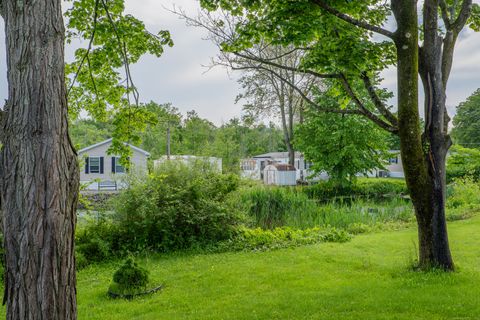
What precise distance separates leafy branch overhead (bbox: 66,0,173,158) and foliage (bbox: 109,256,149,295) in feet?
5.12

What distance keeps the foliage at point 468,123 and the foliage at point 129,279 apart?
35235 millimetres

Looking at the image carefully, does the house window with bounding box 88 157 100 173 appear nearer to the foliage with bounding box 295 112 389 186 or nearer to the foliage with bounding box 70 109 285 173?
the foliage with bounding box 70 109 285 173

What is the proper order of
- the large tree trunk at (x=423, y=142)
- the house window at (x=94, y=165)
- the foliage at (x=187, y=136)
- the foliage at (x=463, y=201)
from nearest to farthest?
the large tree trunk at (x=423, y=142) → the foliage at (x=463, y=201) → the house window at (x=94, y=165) → the foliage at (x=187, y=136)

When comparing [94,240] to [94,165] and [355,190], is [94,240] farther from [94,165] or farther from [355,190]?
[94,165]

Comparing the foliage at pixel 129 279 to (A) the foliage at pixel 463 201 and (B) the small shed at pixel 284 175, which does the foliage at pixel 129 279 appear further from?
(B) the small shed at pixel 284 175

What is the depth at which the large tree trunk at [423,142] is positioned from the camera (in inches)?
179

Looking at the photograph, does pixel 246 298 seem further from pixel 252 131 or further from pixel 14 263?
pixel 252 131

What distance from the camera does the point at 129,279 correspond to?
4.61 meters

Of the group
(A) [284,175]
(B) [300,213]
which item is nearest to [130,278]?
(B) [300,213]

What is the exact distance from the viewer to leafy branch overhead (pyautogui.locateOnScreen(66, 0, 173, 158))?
5004 millimetres

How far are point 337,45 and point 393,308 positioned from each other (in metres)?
3.11

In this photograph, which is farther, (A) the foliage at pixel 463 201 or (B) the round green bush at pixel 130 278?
(A) the foliage at pixel 463 201

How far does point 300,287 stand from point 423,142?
246 cm

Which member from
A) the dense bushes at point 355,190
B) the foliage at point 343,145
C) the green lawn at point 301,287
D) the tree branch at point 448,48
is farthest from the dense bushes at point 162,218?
the foliage at point 343,145
